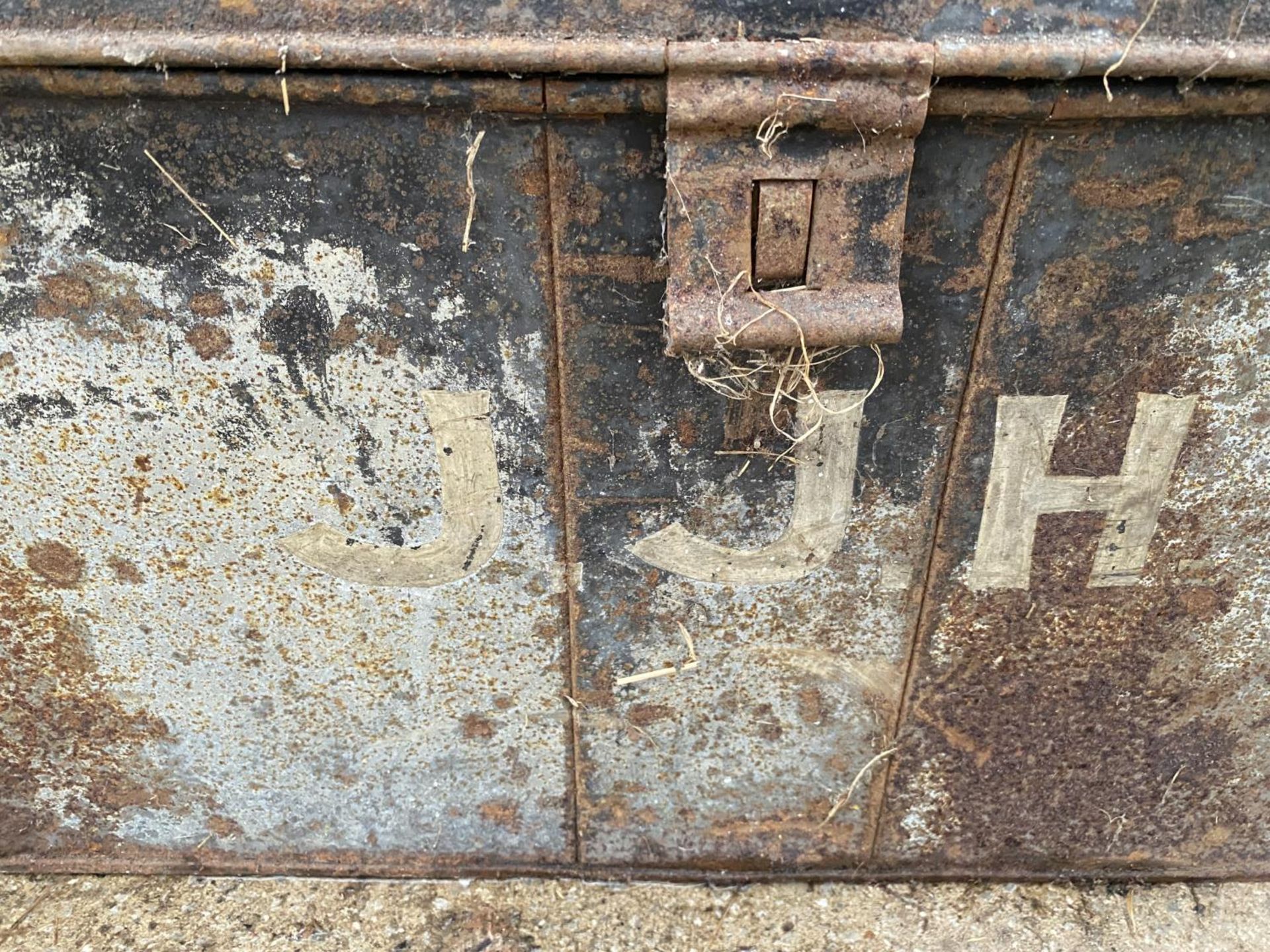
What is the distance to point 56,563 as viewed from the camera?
156 cm

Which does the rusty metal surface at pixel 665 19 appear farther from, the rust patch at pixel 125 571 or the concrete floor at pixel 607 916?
the concrete floor at pixel 607 916

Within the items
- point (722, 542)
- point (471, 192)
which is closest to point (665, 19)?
point (471, 192)

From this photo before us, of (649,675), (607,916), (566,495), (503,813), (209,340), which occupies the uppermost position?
(209,340)

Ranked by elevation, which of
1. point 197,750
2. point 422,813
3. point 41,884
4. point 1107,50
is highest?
point 1107,50

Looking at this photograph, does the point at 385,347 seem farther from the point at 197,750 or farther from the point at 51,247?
the point at 197,750

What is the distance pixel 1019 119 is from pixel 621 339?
2.17ft

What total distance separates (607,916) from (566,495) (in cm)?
106

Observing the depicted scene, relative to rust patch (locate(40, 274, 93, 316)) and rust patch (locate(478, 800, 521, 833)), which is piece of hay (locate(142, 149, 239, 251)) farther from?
rust patch (locate(478, 800, 521, 833))

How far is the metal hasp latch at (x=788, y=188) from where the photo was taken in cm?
107

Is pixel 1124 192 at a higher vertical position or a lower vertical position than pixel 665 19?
lower

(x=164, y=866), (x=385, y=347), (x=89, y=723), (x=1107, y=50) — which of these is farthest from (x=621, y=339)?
(x=164, y=866)

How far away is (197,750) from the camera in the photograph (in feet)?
5.87

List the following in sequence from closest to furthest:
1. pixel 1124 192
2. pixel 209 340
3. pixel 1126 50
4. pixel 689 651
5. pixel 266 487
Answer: pixel 1126 50 < pixel 1124 192 < pixel 209 340 < pixel 266 487 < pixel 689 651

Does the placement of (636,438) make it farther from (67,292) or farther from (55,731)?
(55,731)
